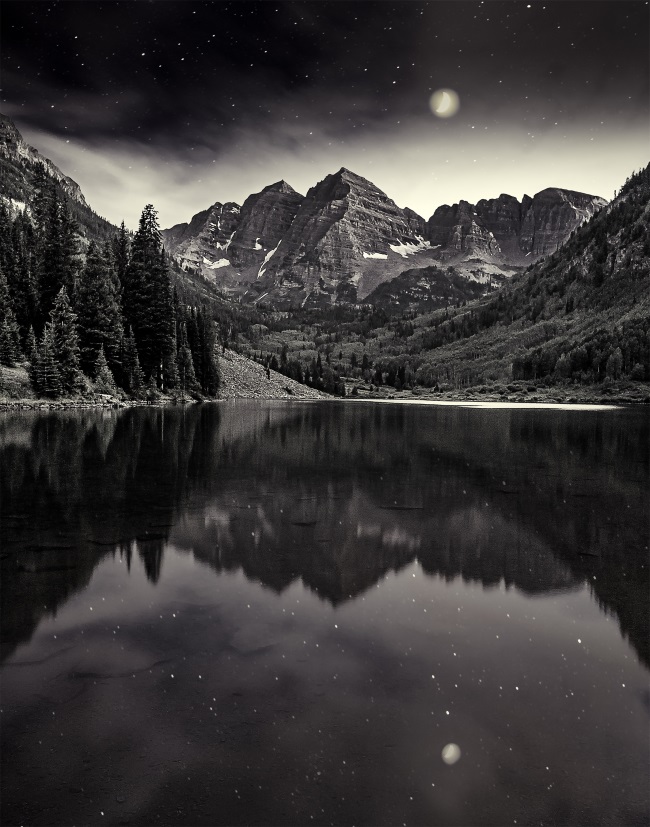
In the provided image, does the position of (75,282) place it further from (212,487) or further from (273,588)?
(273,588)

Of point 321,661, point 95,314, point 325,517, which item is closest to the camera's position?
point 321,661

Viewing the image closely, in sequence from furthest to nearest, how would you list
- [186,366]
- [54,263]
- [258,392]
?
[258,392]
[186,366]
[54,263]

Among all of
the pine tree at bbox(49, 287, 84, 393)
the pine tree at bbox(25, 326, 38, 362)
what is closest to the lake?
the pine tree at bbox(49, 287, 84, 393)

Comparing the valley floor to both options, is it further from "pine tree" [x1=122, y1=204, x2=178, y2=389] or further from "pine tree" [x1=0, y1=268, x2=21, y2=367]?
"pine tree" [x1=122, y1=204, x2=178, y2=389]

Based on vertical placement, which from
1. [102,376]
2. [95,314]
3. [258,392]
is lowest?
[258,392]

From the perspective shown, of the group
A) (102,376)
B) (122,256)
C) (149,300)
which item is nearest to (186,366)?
(149,300)

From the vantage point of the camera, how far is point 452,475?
2147 cm

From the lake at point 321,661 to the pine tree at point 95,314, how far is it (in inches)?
2231

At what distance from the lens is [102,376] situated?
223ft

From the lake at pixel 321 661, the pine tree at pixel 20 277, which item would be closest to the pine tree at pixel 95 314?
the pine tree at pixel 20 277

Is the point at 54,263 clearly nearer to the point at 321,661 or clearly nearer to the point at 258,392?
the point at 258,392

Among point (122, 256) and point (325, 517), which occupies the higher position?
point (122, 256)

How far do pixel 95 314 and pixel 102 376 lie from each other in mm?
8021

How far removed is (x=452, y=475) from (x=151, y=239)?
76.2 metres
